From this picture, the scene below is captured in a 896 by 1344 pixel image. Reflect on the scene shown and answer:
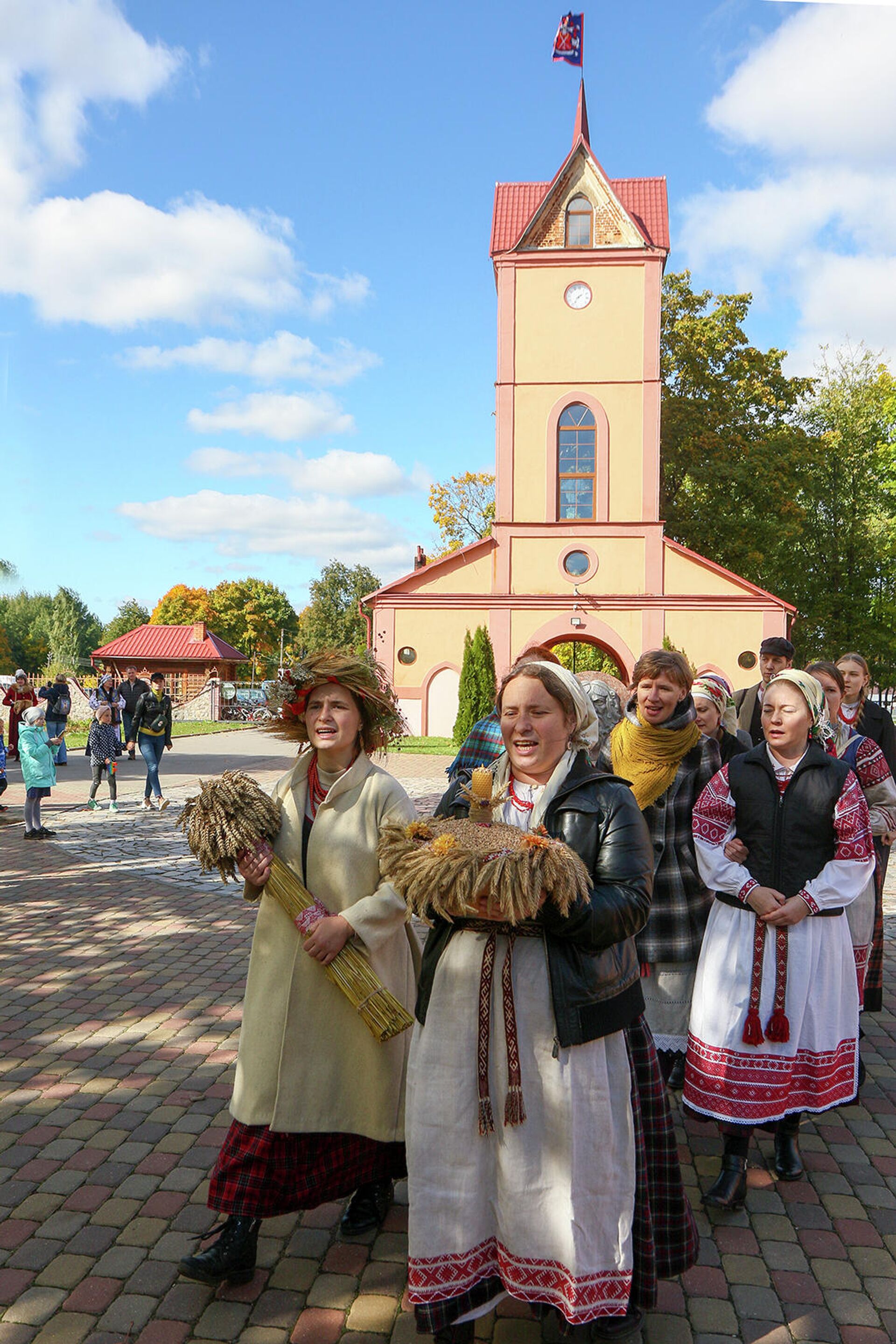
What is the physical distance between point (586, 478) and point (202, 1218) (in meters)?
23.5

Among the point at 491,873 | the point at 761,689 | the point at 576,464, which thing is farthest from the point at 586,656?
the point at 491,873

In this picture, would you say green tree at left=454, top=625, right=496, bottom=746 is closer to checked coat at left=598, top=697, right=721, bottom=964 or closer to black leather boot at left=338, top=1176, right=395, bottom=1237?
checked coat at left=598, top=697, right=721, bottom=964

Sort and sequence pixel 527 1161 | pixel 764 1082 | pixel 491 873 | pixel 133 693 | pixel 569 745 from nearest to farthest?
pixel 491 873
pixel 527 1161
pixel 569 745
pixel 764 1082
pixel 133 693

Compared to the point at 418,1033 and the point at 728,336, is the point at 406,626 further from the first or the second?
the point at 418,1033

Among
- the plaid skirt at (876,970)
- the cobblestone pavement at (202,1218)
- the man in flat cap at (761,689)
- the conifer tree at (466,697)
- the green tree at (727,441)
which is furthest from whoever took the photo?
the green tree at (727,441)

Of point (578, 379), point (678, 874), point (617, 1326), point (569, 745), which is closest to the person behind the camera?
point (617, 1326)

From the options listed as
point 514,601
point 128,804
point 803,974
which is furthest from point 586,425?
point 803,974

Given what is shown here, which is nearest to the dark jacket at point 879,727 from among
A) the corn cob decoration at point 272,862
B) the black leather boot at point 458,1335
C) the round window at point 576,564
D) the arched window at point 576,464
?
the corn cob decoration at point 272,862

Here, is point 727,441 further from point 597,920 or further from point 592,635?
point 597,920

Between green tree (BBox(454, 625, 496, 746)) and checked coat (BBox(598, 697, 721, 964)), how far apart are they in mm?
18740

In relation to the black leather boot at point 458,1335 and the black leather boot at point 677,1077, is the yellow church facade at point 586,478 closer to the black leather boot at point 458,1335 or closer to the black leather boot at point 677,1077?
the black leather boot at point 677,1077

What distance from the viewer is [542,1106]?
2428mm

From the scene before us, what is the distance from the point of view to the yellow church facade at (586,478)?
81.7ft

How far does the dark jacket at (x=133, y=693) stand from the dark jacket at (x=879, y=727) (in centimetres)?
958
